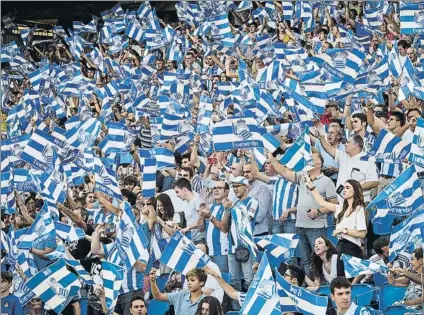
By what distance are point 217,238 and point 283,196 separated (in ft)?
3.28

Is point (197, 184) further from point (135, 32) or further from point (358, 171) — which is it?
point (135, 32)

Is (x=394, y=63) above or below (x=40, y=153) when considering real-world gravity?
above

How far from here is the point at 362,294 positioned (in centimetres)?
1426

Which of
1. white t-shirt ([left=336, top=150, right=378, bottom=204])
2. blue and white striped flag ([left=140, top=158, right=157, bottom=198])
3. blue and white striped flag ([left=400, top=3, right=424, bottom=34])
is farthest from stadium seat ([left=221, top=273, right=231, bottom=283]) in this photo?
blue and white striped flag ([left=400, top=3, right=424, bottom=34])

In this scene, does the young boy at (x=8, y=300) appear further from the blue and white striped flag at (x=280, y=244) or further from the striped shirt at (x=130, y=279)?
the blue and white striped flag at (x=280, y=244)

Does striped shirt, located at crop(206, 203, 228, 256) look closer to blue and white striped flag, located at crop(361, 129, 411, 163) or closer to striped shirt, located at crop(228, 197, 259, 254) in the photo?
striped shirt, located at crop(228, 197, 259, 254)

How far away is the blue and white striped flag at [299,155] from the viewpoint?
1630cm

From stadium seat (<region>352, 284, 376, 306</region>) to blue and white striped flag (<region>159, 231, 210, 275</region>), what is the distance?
192cm

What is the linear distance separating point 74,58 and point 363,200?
16.5 metres

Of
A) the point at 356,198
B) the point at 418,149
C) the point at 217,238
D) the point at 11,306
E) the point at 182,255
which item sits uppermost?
the point at 418,149

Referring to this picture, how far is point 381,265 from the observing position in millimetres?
14281

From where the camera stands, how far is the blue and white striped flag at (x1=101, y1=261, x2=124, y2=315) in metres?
15.7

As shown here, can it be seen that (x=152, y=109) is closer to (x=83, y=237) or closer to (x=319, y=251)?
(x=83, y=237)

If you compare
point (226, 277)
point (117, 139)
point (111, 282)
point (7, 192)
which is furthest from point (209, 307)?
point (117, 139)
